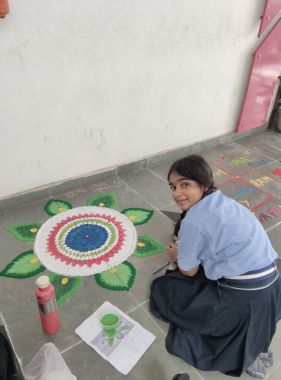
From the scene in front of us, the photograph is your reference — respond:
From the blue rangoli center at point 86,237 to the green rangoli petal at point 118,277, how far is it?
0.67ft

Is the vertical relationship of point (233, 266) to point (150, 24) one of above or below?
below

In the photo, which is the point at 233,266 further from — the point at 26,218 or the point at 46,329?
the point at 26,218

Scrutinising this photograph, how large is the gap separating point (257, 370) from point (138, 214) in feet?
3.76

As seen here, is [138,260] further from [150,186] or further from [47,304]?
[150,186]

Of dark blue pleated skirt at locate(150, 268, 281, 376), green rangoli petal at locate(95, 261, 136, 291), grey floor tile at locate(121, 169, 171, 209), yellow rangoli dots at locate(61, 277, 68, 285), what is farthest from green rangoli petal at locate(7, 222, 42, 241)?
dark blue pleated skirt at locate(150, 268, 281, 376)

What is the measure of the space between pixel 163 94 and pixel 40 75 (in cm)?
100

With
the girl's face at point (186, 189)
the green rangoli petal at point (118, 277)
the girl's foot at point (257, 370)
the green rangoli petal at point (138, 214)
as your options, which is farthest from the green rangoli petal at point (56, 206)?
the girl's foot at point (257, 370)

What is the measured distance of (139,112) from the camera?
248 cm

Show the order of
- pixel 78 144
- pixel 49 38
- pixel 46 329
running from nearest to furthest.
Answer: pixel 46 329 < pixel 49 38 < pixel 78 144

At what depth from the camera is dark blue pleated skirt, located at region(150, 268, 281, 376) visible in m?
1.26

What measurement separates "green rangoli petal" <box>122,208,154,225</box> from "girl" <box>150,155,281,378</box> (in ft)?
2.49

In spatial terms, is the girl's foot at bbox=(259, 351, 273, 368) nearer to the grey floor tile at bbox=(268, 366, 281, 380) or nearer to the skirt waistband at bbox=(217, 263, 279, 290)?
the grey floor tile at bbox=(268, 366, 281, 380)

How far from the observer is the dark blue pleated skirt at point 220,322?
1259mm

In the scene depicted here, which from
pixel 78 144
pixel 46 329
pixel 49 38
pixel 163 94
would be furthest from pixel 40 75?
pixel 46 329
